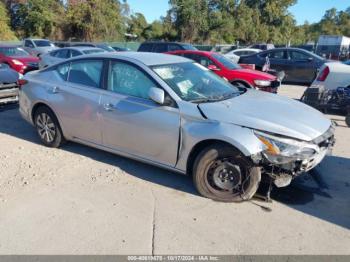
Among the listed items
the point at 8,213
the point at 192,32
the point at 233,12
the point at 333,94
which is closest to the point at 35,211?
the point at 8,213

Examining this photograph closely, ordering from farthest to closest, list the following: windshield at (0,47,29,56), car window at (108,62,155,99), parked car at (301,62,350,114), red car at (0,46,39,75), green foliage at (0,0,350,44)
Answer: green foliage at (0,0,350,44), windshield at (0,47,29,56), red car at (0,46,39,75), parked car at (301,62,350,114), car window at (108,62,155,99)

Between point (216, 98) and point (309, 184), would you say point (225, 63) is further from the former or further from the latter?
point (309, 184)

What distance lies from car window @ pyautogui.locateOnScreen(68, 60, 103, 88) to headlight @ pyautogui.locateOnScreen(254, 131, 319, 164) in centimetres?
254

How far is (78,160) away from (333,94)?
539cm

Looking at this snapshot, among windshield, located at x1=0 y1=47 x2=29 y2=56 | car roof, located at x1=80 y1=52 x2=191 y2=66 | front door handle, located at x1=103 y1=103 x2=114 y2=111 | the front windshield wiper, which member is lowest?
windshield, located at x1=0 y1=47 x2=29 y2=56

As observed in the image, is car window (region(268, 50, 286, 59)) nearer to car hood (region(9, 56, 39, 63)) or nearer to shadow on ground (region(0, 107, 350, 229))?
car hood (region(9, 56, 39, 63))

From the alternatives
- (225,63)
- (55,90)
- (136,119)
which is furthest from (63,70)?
(225,63)

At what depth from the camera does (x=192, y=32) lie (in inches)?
1754

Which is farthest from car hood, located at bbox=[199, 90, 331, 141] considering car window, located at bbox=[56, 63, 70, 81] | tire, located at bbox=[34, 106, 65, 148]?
tire, located at bbox=[34, 106, 65, 148]

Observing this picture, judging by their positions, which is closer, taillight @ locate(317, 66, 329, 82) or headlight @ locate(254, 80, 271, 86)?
taillight @ locate(317, 66, 329, 82)

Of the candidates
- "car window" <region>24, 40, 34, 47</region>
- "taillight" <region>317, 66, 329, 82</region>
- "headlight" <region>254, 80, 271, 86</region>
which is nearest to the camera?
"taillight" <region>317, 66, 329, 82</region>

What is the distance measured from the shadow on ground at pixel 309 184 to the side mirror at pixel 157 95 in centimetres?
108

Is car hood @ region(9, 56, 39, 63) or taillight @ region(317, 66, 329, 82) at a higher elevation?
taillight @ region(317, 66, 329, 82)

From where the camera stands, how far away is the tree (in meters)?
39.3
